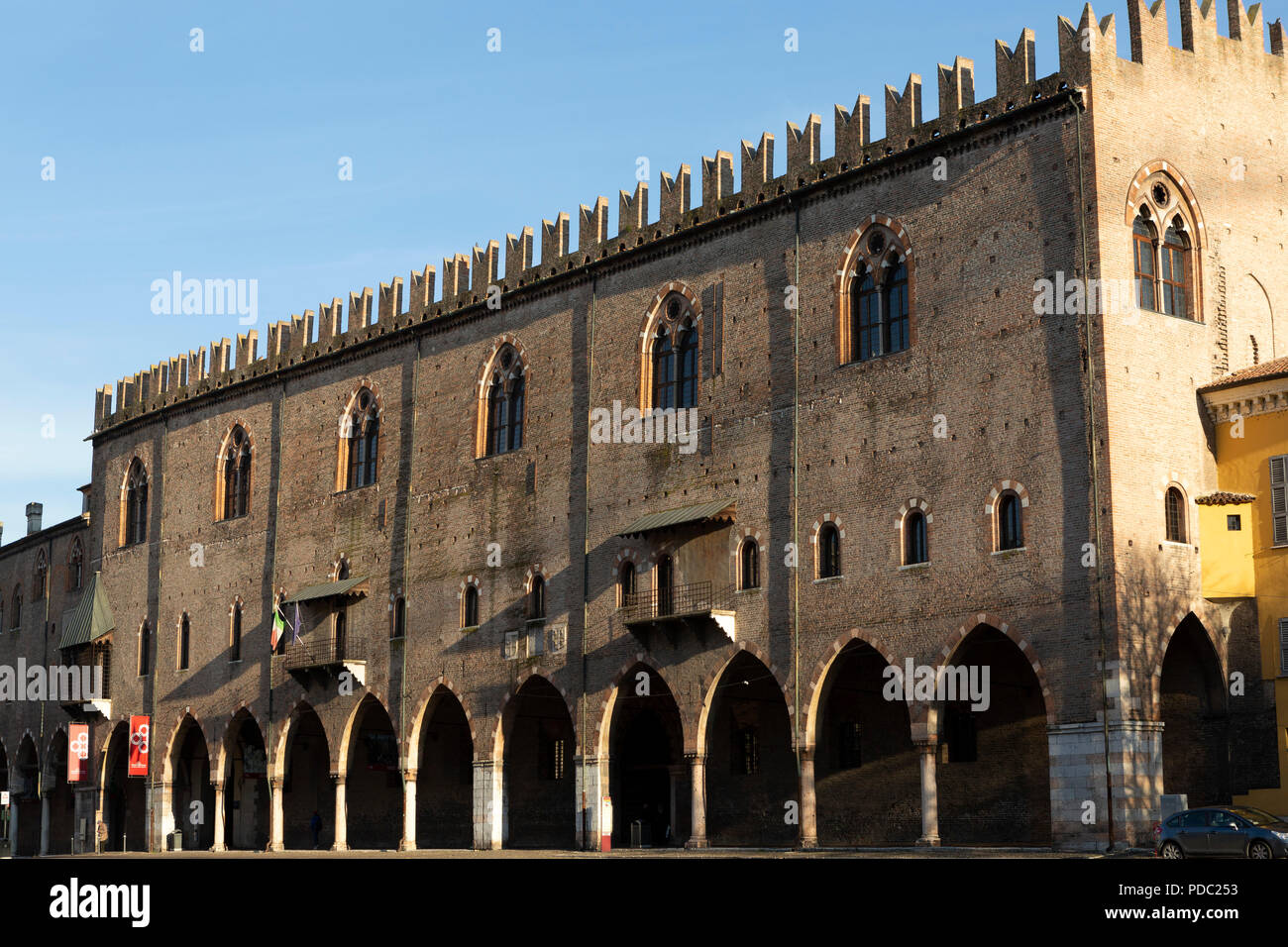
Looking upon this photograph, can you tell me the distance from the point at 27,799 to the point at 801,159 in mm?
38890

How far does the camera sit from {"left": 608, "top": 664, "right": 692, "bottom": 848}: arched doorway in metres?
38.6

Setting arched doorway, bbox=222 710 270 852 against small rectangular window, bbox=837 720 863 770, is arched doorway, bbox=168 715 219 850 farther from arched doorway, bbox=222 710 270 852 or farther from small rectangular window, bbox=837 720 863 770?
small rectangular window, bbox=837 720 863 770

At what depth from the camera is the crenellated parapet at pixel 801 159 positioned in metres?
31.9

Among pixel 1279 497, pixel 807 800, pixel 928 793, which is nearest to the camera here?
pixel 1279 497

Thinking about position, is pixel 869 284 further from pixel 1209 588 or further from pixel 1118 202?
pixel 1209 588

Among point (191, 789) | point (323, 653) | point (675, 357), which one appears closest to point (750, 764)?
point (675, 357)

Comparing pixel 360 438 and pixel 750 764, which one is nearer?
pixel 750 764

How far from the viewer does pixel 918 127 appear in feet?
110

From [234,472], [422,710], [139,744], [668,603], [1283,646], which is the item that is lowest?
[139,744]

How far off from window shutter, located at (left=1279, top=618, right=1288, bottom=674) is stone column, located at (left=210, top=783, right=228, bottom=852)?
29512mm

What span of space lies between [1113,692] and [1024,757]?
4.66 metres

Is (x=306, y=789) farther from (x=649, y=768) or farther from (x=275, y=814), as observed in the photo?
(x=649, y=768)

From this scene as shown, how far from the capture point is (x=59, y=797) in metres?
59.2
